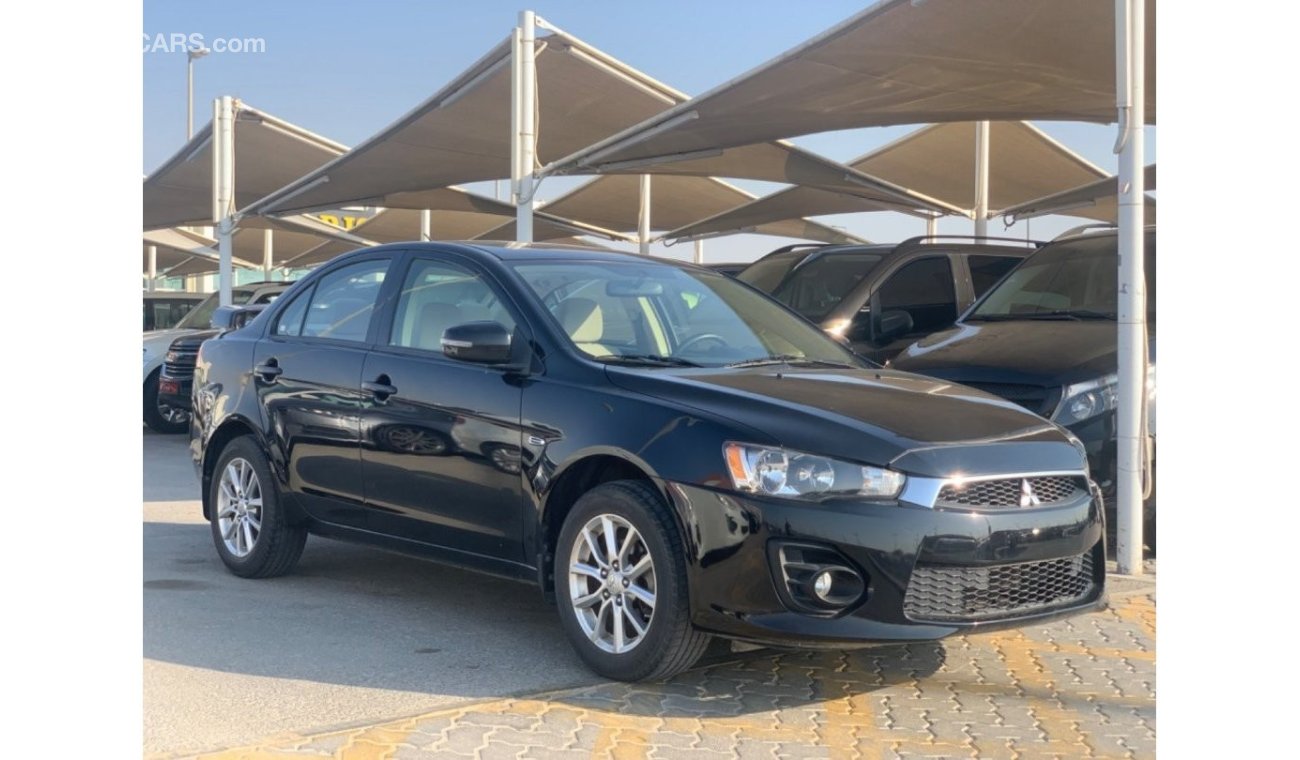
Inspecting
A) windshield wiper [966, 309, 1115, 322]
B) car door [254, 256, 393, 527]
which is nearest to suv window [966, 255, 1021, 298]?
windshield wiper [966, 309, 1115, 322]

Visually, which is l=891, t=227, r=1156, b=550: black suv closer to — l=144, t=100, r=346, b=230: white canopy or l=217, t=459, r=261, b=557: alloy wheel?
l=217, t=459, r=261, b=557: alloy wheel

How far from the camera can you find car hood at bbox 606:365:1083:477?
470 cm

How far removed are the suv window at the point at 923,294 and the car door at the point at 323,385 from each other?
4.62 m

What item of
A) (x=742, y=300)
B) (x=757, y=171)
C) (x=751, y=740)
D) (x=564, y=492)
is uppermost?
(x=757, y=171)

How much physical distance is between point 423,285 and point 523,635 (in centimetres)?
160

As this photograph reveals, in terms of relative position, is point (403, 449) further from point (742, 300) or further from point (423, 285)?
point (742, 300)

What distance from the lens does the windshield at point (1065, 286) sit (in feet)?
28.2

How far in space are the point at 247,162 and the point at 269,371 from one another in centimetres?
2031

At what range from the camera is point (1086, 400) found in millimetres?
7453

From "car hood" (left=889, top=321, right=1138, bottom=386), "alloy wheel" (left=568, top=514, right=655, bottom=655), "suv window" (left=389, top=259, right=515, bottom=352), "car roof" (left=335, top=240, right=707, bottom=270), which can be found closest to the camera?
"alloy wheel" (left=568, top=514, right=655, bottom=655)

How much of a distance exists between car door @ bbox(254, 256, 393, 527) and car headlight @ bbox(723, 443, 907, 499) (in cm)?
216

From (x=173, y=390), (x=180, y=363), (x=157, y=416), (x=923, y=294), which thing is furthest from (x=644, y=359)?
(x=157, y=416)

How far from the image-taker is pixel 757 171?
23.7 metres
